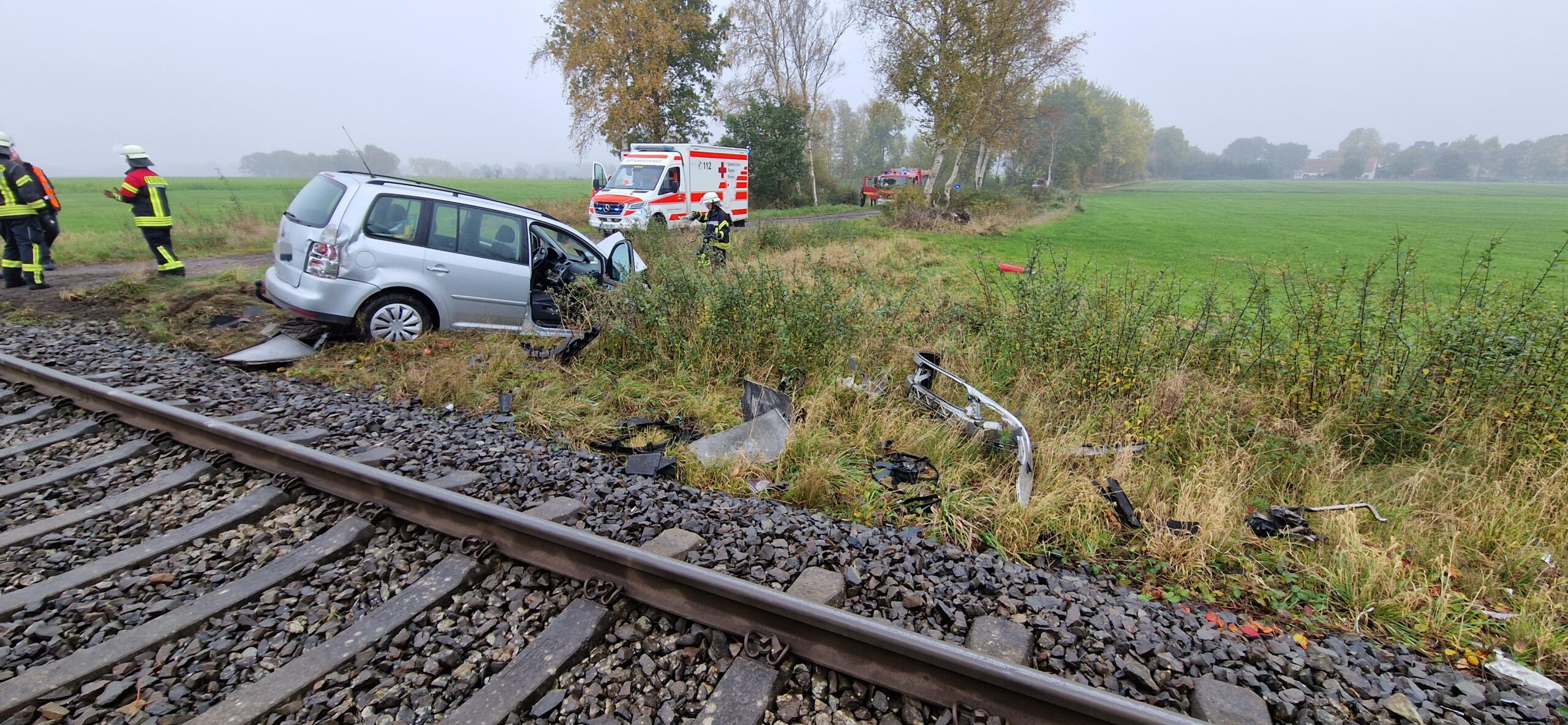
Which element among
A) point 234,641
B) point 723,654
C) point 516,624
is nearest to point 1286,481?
point 723,654

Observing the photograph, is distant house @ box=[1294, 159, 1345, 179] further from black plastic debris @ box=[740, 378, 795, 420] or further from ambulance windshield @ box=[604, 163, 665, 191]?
black plastic debris @ box=[740, 378, 795, 420]

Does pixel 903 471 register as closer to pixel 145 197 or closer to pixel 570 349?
pixel 570 349

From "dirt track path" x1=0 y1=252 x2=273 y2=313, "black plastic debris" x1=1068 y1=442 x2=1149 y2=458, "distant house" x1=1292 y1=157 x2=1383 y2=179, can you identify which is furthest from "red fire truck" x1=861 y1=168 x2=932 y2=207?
"distant house" x1=1292 y1=157 x2=1383 y2=179

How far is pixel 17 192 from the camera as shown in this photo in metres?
8.62

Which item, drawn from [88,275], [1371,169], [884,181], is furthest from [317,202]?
[1371,169]

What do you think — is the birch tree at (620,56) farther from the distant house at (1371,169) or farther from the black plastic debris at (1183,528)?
the distant house at (1371,169)

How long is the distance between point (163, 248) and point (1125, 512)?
39.0ft

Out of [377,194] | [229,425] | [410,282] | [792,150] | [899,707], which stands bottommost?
[899,707]

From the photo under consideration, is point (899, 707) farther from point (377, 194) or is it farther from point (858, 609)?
point (377, 194)

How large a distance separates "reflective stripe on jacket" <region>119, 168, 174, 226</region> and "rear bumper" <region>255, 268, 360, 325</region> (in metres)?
4.70

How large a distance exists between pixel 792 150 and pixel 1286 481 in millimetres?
35051

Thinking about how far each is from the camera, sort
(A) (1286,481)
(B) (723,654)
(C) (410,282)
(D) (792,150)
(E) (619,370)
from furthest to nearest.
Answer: (D) (792,150) < (C) (410,282) < (E) (619,370) < (A) (1286,481) < (B) (723,654)

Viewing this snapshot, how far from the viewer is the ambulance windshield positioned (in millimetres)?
20078

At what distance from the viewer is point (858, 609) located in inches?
105
